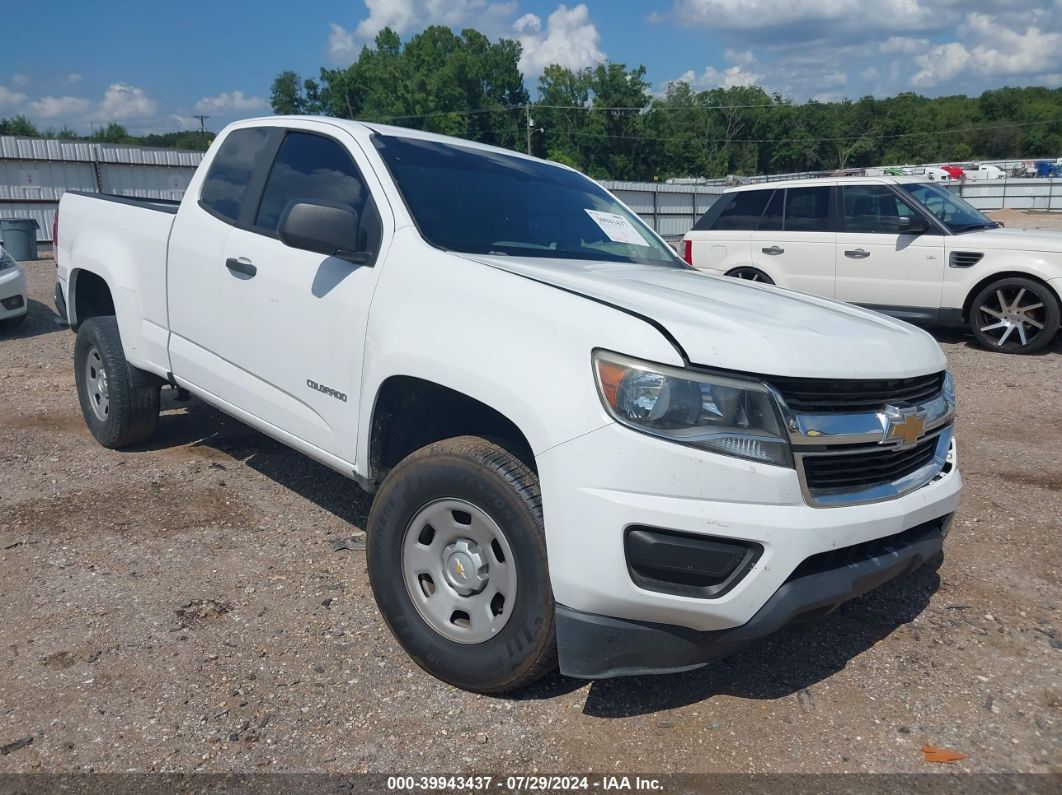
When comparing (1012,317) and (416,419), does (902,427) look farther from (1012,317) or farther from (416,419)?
(1012,317)

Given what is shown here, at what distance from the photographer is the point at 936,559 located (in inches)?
156

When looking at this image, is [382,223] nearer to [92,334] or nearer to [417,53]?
[92,334]

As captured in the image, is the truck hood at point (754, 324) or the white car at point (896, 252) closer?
the truck hood at point (754, 324)

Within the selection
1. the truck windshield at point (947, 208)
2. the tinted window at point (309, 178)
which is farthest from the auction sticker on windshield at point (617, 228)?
the truck windshield at point (947, 208)

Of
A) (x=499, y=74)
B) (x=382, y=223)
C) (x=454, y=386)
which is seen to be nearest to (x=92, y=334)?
(x=382, y=223)

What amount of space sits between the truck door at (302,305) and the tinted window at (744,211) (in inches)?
290

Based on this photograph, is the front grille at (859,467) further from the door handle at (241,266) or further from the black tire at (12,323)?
the black tire at (12,323)

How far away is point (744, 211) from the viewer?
1048 cm

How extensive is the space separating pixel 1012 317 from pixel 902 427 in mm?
7005

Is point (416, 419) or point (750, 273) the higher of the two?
point (750, 273)

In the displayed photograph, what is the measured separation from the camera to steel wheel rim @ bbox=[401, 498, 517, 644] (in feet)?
8.93

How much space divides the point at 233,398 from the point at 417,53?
93.9m

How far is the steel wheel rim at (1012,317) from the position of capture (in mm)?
8547

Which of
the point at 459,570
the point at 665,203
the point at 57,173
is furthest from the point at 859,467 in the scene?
the point at 665,203
